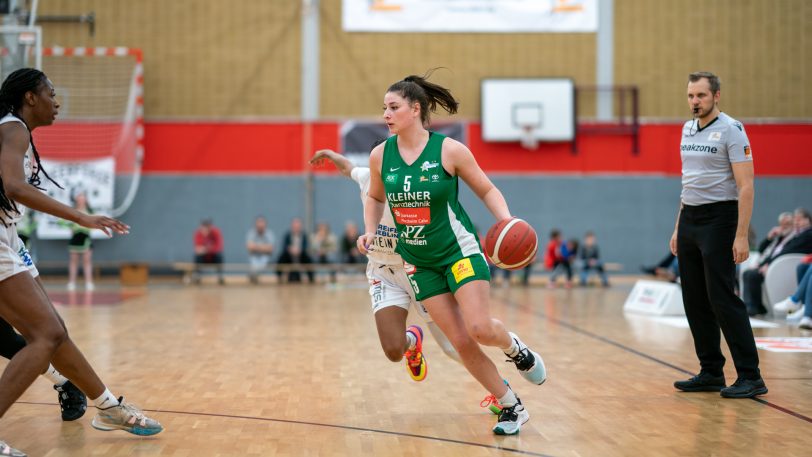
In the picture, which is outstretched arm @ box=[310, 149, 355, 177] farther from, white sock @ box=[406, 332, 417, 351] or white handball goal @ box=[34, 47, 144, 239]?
white handball goal @ box=[34, 47, 144, 239]

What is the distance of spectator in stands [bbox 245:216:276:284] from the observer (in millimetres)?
19750

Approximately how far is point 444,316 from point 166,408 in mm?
1786

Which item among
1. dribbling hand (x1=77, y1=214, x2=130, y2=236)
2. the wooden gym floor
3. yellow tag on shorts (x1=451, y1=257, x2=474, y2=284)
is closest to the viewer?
dribbling hand (x1=77, y1=214, x2=130, y2=236)

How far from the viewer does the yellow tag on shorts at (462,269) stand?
15.2ft

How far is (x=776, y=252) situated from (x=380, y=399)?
25.1ft

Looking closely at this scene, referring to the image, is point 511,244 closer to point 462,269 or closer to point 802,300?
point 462,269

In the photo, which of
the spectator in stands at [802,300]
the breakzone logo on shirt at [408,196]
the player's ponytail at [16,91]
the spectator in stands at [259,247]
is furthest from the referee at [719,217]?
the spectator in stands at [259,247]

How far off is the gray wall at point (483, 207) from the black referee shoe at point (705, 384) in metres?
15.9

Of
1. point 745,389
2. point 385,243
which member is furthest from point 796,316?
point 385,243

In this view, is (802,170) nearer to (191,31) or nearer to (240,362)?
(191,31)

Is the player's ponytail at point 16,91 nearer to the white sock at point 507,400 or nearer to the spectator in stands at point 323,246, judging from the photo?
the white sock at point 507,400

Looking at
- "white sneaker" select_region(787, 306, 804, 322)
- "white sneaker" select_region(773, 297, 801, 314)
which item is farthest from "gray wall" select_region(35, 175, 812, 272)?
"white sneaker" select_region(787, 306, 804, 322)

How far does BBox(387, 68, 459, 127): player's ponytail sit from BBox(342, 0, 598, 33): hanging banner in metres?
17.0

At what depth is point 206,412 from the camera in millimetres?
5219
